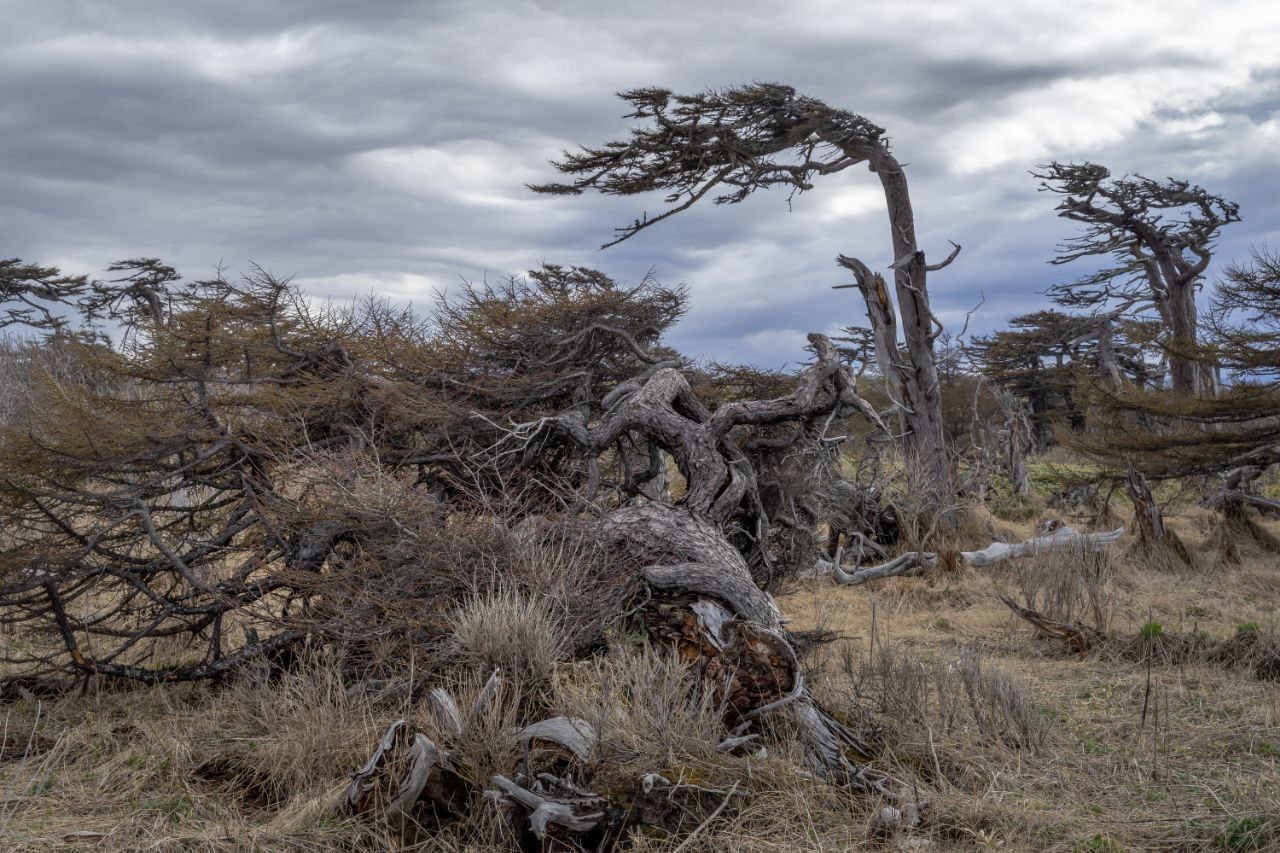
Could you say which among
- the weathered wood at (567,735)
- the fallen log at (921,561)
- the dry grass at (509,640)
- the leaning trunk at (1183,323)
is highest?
the leaning trunk at (1183,323)

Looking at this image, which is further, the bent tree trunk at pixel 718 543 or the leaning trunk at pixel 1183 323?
the leaning trunk at pixel 1183 323

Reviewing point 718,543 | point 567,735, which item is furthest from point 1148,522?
point 567,735

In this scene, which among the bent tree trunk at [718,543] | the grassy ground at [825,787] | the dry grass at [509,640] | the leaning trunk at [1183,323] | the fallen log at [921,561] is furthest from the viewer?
the leaning trunk at [1183,323]

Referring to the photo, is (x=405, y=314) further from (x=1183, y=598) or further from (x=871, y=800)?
(x=1183, y=598)

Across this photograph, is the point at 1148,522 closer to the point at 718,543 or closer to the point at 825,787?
the point at 718,543

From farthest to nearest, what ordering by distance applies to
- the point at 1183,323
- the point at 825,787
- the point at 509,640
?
the point at 1183,323
the point at 509,640
the point at 825,787

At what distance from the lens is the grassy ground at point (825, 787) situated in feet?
15.1

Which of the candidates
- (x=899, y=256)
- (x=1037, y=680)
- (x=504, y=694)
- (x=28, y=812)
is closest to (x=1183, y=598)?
(x=1037, y=680)

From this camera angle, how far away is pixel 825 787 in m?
4.87

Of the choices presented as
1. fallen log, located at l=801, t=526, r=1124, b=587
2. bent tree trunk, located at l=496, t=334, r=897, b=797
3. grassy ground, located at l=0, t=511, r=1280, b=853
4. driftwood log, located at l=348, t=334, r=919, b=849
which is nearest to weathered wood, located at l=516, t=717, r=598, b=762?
driftwood log, located at l=348, t=334, r=919, b=849

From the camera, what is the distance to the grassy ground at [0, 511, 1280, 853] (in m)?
4.60

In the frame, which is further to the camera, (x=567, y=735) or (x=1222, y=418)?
(x=1222, y=418)

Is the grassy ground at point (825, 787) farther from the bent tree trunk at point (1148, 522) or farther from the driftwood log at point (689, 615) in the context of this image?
the bent tree trunk at point (1148, 522)

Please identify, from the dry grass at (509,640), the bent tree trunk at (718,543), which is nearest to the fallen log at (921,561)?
the bent tree trunk at (718,543)
